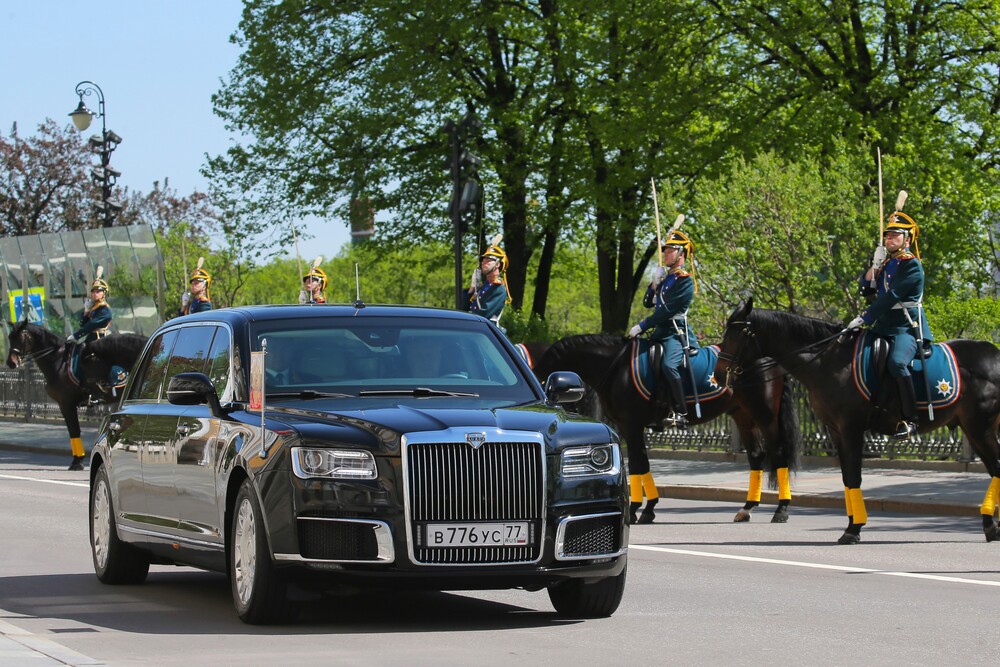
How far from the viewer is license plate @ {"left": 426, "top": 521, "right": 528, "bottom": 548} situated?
923cm

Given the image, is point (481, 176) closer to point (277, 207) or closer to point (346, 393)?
point (277, 207)

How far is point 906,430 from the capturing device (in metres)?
16.5

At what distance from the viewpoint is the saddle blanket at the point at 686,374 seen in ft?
60.1

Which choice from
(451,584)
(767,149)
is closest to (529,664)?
(451,584)

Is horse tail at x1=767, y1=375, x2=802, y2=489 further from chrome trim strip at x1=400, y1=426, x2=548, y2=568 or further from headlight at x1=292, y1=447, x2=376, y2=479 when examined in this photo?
headlight at x1=292, y1=447, x2=376, y2=479

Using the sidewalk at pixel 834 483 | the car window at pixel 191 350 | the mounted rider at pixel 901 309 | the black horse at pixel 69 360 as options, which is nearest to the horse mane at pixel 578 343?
the sidewalk at pixel 834 483

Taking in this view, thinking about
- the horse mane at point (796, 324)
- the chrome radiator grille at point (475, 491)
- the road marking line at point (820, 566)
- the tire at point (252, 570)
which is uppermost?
the horse mane at point (796, 324)

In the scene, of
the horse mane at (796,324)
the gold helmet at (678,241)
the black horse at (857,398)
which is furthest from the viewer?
the gold helmet at (678,241)

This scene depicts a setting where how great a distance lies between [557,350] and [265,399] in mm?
9247

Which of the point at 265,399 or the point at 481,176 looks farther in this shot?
the point at 481,176

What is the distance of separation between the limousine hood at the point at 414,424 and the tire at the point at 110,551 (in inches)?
109

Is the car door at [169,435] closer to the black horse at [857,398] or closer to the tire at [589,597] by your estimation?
the tire at [589,597]

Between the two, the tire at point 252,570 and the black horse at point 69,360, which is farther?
the black horse at point 69,360

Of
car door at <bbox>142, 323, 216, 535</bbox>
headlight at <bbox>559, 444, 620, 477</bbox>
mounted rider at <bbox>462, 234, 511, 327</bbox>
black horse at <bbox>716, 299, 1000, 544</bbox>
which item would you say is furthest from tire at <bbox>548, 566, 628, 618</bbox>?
mounted rider at <bbox>462, 234, 511, 327</bbox>
